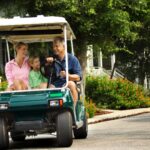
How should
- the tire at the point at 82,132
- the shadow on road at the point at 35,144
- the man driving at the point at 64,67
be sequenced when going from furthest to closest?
the tire at the point at 82,132 → the shadow on road at the point at 35,144 → the man driving at the point at 64,67

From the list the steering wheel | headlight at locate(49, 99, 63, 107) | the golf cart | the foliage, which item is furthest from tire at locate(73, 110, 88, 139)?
the foliage

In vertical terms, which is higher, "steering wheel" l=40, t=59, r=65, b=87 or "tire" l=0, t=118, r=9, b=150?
"steering wheel" l=40, t=59, r=65, b=87

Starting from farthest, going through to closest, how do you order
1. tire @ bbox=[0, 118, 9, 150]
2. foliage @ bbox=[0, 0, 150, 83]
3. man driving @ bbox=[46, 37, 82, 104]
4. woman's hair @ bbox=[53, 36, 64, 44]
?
foliage @ bbox=[0, 0, 150, 83] < woman's hair @ bbox=[53, 36, 64, 44] < man driving @ bbox=[46, 37, 82, 104] < tire @ bbox=[0, 118, 9, 150]

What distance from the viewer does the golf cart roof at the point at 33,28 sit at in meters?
12.8

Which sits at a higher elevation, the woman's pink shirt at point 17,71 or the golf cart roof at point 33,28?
the golf cart roof at point 33,28

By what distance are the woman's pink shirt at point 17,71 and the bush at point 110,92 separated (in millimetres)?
19343

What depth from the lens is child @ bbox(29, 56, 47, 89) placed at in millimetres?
12844

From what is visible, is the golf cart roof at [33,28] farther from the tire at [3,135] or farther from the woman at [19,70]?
the tire at [3,135]

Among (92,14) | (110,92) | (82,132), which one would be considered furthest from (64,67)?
(110,92)

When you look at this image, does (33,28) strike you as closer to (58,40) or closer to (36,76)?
(58,40)

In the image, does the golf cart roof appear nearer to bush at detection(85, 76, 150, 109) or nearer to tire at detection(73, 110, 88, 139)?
tire at detection(73, 110, 88, 139)

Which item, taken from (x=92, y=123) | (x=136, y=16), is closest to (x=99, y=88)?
(x=136, y=16)

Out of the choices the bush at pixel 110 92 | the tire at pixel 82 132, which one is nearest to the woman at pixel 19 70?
the tire at pixel 82 132

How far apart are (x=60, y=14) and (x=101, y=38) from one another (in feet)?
8.28
